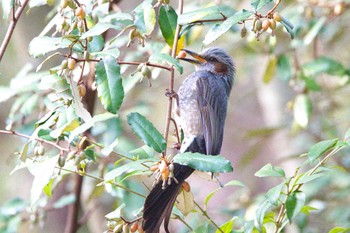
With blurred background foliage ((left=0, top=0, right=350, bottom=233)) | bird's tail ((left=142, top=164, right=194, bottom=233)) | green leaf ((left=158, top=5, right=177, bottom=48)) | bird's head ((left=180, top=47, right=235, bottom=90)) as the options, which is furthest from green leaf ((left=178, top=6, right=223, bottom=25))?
bird's head ((left=180, top=47, right=235, bottom=90))

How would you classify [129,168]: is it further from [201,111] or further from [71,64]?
[201,111]

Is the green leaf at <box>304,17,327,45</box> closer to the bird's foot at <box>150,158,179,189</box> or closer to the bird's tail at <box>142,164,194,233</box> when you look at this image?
the bird's tail at <box>142,164,194,233</box>

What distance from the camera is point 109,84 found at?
2141mm

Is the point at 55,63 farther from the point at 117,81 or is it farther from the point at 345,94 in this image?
the point at 345,94

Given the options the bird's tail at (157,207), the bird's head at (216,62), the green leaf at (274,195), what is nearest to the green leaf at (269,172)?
the green leaf at (274,195)

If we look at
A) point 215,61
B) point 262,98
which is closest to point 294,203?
point 215,61

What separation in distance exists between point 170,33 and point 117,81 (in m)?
0.46

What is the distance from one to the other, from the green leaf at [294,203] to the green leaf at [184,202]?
33 cm

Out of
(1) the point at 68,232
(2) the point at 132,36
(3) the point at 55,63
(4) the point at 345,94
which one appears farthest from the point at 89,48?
(4) the point at 345,94

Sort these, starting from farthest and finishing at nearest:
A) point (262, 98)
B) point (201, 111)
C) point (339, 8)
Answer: point (262, 98) → point (339, 8) → point (201, 111)

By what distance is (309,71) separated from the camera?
4.25 m

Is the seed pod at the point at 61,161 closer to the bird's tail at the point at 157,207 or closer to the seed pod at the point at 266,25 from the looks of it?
the bird's tail at the point at 157,207

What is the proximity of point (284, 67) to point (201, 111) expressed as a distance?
1.16 meters

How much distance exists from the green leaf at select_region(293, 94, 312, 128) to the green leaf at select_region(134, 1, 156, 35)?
78.4 inches
